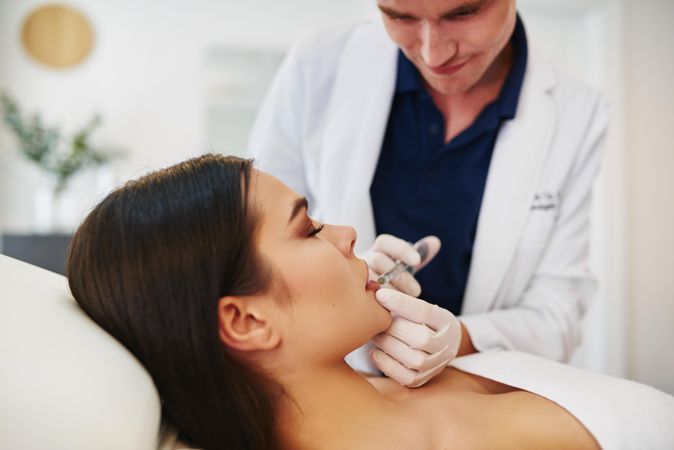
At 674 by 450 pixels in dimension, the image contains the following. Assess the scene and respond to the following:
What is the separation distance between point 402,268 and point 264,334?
39 cm

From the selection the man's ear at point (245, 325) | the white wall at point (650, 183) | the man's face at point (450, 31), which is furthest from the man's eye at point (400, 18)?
the white wall at point (650, 183)

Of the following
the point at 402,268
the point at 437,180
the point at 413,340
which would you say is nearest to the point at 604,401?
the point at 413,340

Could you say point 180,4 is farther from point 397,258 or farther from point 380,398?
point 380,398

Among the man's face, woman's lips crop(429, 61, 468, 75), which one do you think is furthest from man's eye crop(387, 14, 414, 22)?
woman's lips crop(429, 61, 468, 75)

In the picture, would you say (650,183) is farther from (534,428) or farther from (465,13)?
(534,428)

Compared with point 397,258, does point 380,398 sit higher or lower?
lower

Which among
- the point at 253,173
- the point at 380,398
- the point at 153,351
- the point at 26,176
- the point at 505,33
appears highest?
the point at 505,33

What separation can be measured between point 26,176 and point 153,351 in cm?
354

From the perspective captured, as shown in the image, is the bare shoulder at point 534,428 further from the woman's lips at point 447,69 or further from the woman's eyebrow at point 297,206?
the woman's lips at point 447,69

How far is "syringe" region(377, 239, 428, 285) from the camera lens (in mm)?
1070

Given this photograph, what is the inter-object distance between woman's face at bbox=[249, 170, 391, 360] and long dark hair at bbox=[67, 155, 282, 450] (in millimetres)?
31

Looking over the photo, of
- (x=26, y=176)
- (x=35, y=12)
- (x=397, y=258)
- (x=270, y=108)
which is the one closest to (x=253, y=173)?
(x=397, y=258)

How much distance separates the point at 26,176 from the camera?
3824mm

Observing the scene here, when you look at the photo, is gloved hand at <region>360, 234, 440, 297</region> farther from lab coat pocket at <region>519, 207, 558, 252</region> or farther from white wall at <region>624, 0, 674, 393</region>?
white wall at <region>624, 0, 674, 393</region>
